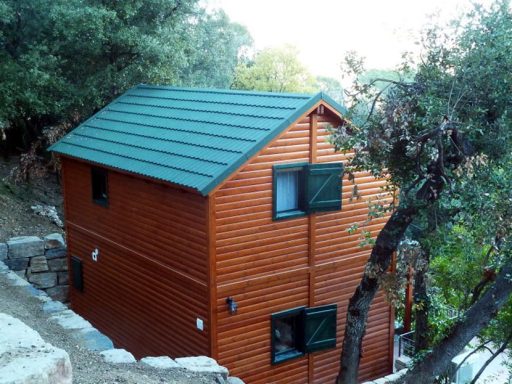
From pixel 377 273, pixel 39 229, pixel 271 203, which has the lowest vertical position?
pixel 39 229

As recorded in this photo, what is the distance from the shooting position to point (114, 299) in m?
12.4

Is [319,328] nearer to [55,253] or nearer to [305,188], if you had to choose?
[305,188]

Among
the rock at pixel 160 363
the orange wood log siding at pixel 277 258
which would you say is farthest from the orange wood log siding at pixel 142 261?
the rock at pixel 160 363

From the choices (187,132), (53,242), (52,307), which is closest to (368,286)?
(187,132)

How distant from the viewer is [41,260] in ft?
45.3

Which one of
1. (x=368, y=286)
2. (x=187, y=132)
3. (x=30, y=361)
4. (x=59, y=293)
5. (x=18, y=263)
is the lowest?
(x=59, y=293)

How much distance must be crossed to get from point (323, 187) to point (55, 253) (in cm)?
711

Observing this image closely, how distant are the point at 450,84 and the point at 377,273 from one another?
9.57 ft

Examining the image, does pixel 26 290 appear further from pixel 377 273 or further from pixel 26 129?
pixel 26 129

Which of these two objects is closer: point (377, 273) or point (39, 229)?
point (377, 273)

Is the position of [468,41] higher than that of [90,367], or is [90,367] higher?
[468,41]

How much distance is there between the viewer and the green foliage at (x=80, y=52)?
14.9 m

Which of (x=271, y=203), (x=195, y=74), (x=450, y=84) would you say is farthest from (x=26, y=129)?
(x=450, y=84)

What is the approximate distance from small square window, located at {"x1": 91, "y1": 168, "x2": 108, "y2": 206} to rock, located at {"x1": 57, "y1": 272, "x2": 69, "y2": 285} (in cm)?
263
